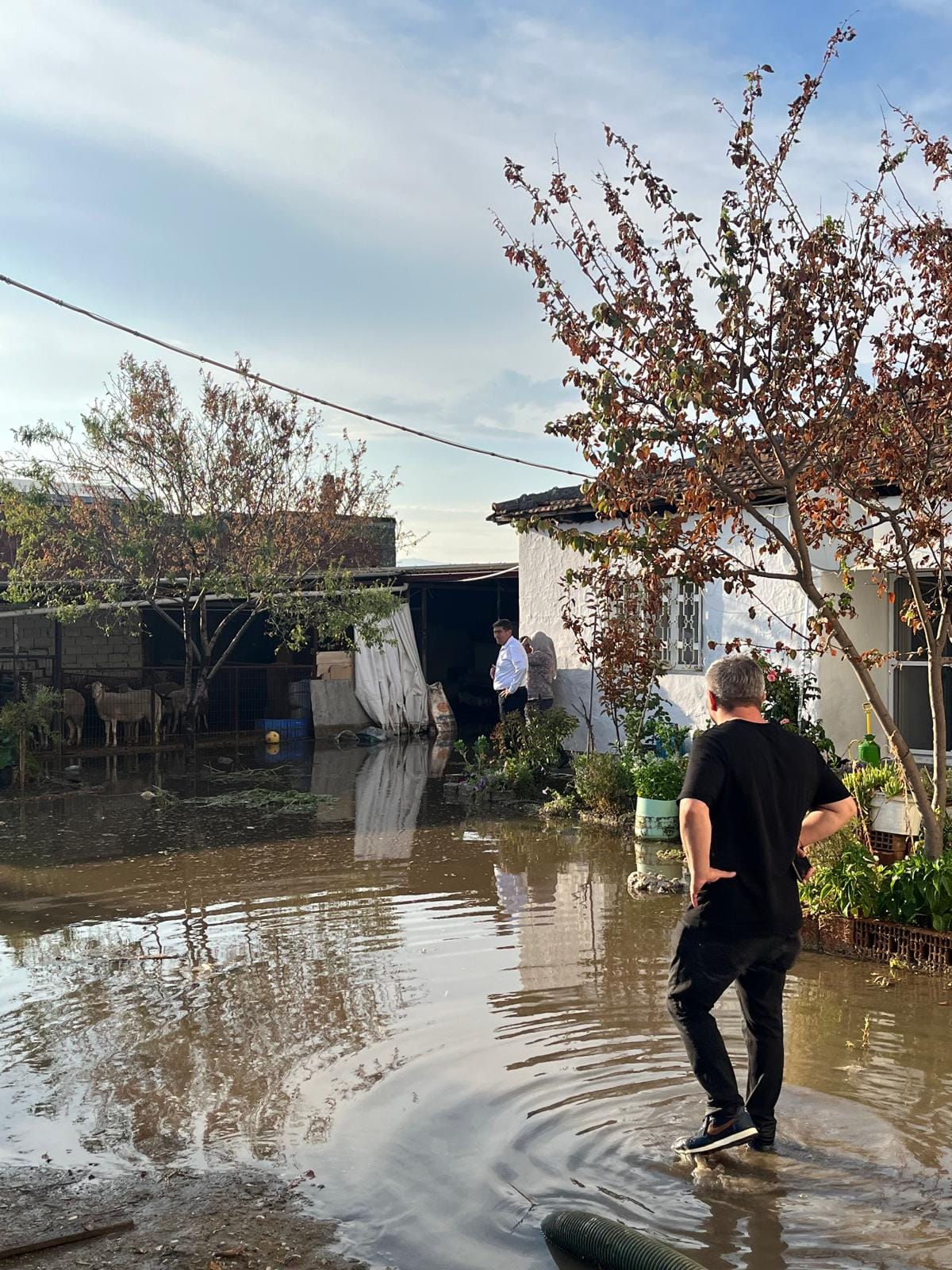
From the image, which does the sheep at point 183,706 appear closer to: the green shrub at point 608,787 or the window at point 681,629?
the window at point 681,629

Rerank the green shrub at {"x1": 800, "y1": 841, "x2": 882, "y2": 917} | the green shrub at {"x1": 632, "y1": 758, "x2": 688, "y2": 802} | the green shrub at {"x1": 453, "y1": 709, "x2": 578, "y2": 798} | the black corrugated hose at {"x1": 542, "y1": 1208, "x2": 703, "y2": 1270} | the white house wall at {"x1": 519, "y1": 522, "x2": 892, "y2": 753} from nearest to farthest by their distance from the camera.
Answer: the black corrugated hose at {"x1": 542, "y1": 1208, "x2": 703, "y2": 1270} → the green shrub at {"x1": 800, "y1": 841, "x2": 882, "y2": 917} → the green shrub at {"x1": 632, "y1": 758, "x2": 688, "y2": 802} → the white house wall at {"x1": 519, "y1": 522, "x2": 892, "y2": 753} → the green shrub at {"x1": 453, "y1": 709, "x2": 578, "y2": 798}

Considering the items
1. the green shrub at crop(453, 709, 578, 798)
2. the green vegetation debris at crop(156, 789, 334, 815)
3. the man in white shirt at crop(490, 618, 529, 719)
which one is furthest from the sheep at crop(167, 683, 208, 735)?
the man in white shirt at crop(490, 618, 529, 719)

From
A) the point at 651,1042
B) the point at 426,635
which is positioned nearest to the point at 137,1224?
the point at 651,1042

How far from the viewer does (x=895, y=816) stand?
741cm

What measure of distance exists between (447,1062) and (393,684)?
16695 mm

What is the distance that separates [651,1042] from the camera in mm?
5703

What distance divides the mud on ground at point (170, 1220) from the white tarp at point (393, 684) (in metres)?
17.4

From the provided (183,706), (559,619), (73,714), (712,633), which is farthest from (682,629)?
(73,714)

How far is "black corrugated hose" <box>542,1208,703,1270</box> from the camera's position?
3461 millimetres

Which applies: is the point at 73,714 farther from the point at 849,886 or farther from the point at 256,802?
the point at 849,886

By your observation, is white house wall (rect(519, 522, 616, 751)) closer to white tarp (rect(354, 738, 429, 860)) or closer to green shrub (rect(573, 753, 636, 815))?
white tarp (rect(354, 738, 429, 860))

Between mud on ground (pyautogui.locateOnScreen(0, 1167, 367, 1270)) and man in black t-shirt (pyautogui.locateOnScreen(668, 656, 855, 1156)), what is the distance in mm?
1485

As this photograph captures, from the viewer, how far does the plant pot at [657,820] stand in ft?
34.9

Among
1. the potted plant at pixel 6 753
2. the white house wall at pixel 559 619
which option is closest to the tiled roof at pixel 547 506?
the white house wall at pixel 559 619
